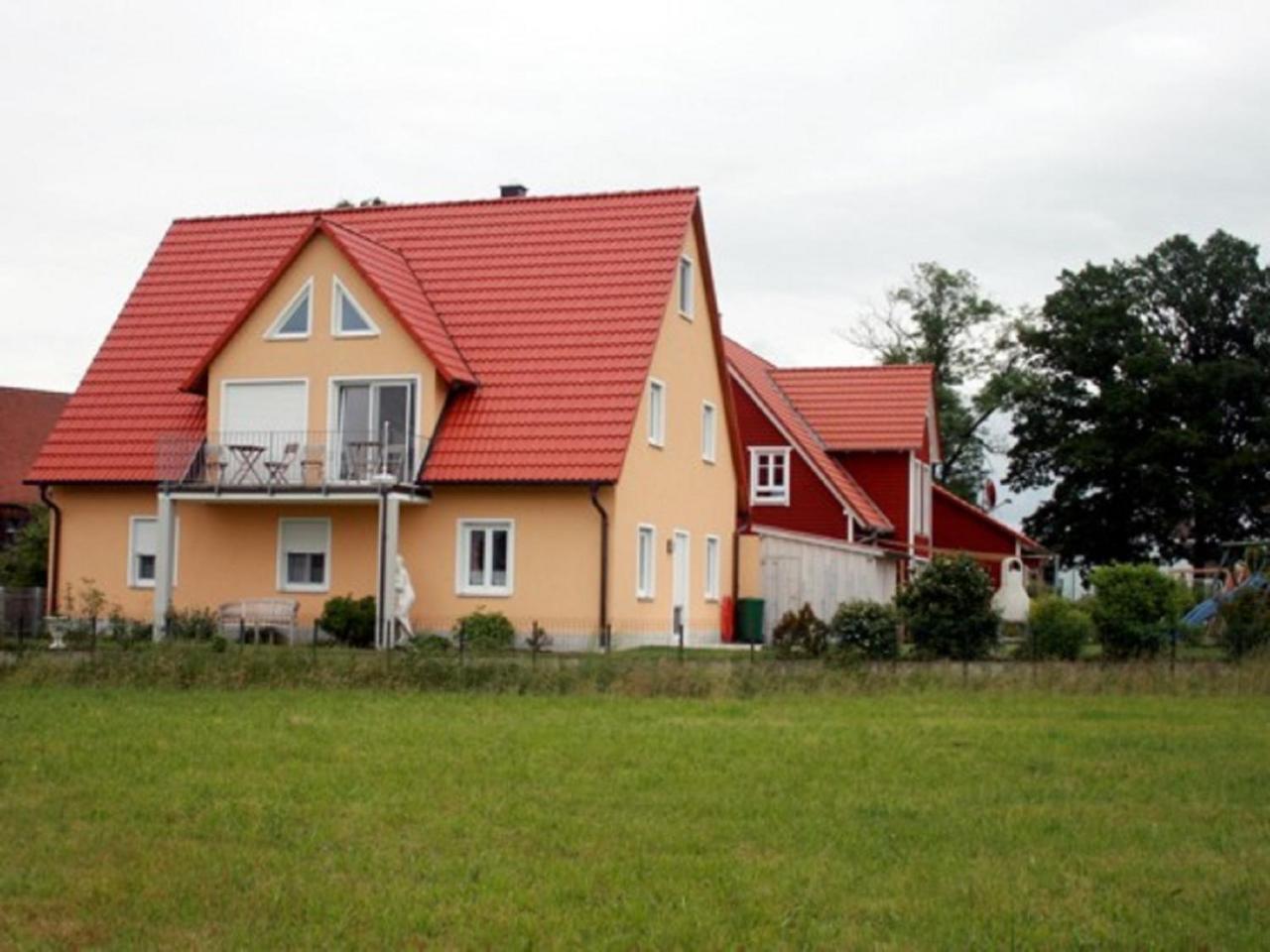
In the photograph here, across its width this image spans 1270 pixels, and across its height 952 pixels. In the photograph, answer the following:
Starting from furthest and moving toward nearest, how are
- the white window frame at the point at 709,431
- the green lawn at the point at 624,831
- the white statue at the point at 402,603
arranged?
the white window frame at the point at 709,431, the white statue at the point at 402,603, the green lawn at the point at 624,831

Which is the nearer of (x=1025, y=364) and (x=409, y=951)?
(x=409, y=951)

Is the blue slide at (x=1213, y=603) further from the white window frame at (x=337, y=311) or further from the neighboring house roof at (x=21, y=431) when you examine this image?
the neighboring house roof at (x=21, y=431)

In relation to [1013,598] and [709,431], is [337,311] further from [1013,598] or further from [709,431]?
[1013,598]

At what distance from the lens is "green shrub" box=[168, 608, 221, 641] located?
1281 inches

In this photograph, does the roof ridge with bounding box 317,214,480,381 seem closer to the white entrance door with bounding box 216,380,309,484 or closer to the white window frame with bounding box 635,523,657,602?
the white entrance door with bounding box 216,380,309,484

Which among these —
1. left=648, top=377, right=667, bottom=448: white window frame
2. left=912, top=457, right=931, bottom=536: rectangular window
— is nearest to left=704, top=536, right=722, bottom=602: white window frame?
left=648, top=377, right=667, bottom=448: white window frame

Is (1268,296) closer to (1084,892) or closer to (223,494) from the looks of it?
(223,494)

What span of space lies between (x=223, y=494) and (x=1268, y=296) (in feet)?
136

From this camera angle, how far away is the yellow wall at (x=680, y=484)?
35156 millimetres

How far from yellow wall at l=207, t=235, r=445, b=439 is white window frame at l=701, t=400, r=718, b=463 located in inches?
270

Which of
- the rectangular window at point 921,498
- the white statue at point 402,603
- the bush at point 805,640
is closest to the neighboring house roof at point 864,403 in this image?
the rectangular window at point 921,498

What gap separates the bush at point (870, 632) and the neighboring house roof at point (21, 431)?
5131cm

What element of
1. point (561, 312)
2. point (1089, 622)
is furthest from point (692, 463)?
point (1089, 622)

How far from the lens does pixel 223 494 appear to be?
35.1m
